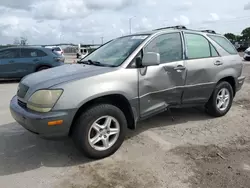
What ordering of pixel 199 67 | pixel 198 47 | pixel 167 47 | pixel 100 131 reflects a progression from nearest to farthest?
1. pixel 100 131
2. pixel 167 47
3. pixel 199 67
4. pixel 198 47

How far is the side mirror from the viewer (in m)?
3.96

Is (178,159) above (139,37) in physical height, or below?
below

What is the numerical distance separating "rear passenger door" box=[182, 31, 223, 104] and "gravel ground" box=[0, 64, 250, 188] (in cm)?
59

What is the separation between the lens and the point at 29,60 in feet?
38.1

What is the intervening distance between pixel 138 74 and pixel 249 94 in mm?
4825

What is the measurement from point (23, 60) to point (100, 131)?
9.00m

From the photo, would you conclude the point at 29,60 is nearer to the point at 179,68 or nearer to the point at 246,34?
the point at 179,68

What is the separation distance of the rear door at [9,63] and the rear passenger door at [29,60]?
242 mm

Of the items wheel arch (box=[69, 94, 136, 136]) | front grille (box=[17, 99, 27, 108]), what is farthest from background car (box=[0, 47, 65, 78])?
wheel arch (box=[69, 94, 136, 136])

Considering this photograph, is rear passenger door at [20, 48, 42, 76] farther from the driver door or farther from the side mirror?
the side mirror

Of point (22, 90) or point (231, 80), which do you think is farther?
point (231, 80)

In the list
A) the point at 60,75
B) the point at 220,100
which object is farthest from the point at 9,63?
the point at 220,100

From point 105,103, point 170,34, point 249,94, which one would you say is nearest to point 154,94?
point 105,103

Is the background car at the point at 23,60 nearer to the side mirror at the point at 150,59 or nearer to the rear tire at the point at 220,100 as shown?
the rear tire at the point at 220,100
